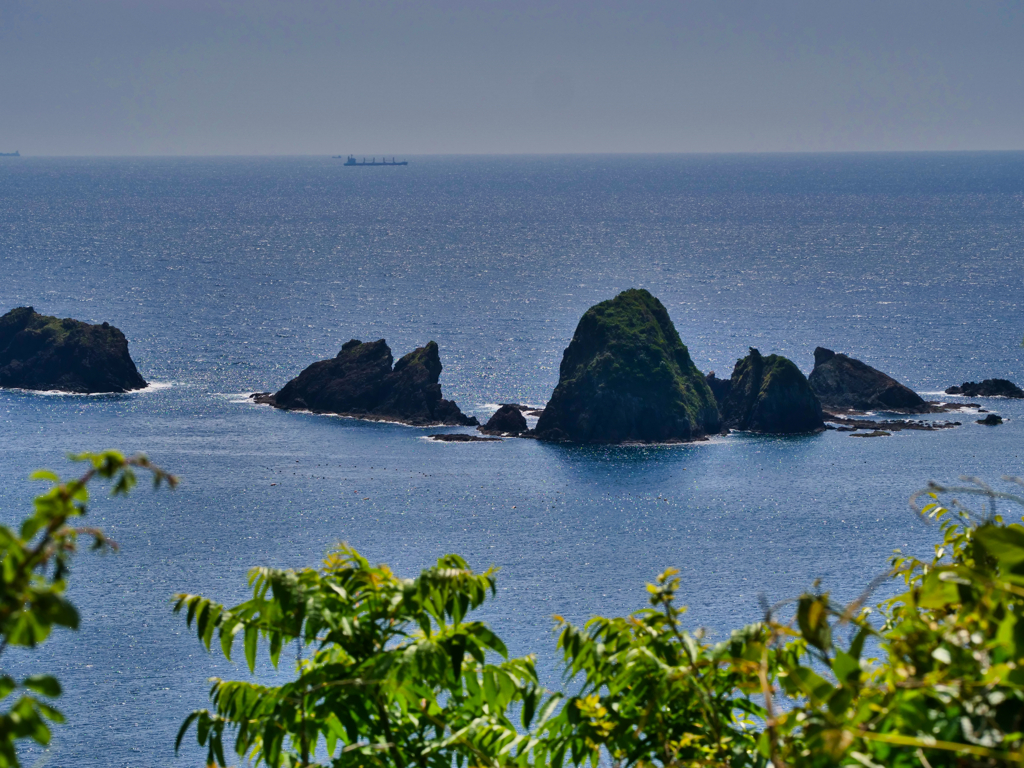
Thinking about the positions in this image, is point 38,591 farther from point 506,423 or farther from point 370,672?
point 506,423

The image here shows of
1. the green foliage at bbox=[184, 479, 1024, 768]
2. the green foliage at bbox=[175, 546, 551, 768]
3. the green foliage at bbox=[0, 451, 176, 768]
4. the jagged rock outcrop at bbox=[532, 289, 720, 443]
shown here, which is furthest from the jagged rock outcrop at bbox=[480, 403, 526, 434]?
the green foliage at bbox=[0, 451, 176, 768]

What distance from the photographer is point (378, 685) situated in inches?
276

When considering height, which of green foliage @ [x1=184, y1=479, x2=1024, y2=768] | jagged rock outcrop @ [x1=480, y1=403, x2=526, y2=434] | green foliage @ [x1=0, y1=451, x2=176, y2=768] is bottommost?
jagged rock outcrop @ [x1=480, y1=403, x2=526, y2=434]

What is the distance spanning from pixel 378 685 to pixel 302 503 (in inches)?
3541

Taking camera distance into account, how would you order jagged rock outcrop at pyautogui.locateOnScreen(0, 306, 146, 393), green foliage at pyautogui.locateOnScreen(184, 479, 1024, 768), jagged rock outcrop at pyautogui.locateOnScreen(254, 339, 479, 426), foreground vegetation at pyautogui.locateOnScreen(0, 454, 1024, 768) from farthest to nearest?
jagged rock outcrop at pyautogui.locateOnScreen(0, 306, 146, 393), jagged rock outcrop at pyautogui.locateOnScreen(254, 339, 479, 426), green foliage at pyautogui.locateOnScreen(184, 479, 1024, 768), foreground vegetation at pyautogui.locateOnScreen(0, 454, 1024, 768)

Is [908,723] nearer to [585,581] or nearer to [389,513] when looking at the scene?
[585,581]

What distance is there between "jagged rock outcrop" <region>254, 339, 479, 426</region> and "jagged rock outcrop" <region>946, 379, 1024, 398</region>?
2364 inches

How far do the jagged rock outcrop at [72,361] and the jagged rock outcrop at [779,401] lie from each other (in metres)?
74.8

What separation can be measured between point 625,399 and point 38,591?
11483 cm

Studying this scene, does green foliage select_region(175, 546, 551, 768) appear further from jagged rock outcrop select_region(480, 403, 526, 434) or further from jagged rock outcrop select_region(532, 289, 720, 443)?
jagged rock outcrop select_region(480, 403, 526, 434)

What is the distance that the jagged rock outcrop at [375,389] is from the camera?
125 metres

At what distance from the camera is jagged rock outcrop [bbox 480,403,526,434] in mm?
119125

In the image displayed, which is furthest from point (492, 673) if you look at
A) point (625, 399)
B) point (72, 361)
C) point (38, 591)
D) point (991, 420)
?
point (72, 361)

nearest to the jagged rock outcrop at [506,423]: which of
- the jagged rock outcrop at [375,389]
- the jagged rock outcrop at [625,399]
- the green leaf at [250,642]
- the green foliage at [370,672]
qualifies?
the jagged rock outcrop at [625,399]
